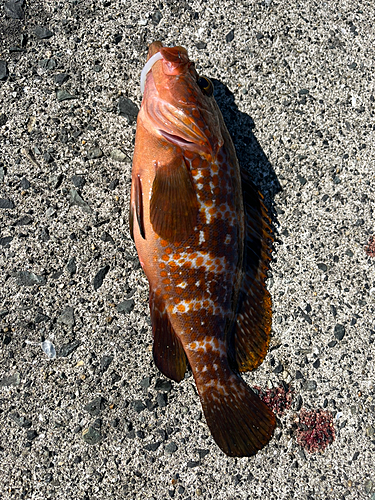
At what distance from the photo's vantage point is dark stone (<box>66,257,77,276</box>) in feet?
8.93

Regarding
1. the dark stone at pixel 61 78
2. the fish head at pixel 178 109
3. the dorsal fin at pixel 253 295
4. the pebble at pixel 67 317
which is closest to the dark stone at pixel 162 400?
the dorsal fin at pixel 253 295

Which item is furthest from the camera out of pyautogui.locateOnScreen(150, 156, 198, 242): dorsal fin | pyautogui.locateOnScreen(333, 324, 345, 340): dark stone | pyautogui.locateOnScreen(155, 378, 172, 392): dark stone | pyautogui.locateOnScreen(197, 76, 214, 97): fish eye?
pyautogui.locateOnScreen(333, 324, 345, 340): dark stone

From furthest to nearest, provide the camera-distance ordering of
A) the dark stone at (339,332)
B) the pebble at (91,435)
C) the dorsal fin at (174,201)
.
→ the dark stone at (339,332)
the pebble at (91,435)
the dorsal fin at (174,201)

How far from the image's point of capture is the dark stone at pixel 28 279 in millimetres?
2672

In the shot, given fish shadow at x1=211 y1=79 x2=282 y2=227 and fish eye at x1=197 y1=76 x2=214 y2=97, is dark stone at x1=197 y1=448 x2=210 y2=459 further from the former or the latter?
fish eye at x1=197 y1=76 x2=214 y2=97

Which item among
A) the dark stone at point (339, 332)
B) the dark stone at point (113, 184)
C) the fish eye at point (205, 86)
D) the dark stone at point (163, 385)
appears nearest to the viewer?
the fish eye at point (205, 86)

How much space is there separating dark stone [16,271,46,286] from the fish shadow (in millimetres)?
1634

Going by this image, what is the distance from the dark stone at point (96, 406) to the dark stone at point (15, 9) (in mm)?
2691

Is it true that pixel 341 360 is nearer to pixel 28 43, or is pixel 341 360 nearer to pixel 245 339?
pixel 245 339

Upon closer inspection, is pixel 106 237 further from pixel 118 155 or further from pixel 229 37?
pixel 229 37

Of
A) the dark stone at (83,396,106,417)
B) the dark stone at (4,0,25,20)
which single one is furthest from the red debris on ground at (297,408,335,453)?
the dark stone at (4,0,25,20)

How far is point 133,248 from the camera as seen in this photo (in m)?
2.79

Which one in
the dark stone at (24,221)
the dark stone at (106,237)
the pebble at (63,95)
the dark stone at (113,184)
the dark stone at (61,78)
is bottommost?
the dark stone at (106,237)

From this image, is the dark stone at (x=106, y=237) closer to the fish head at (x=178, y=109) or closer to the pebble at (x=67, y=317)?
the pebble at (x=67, y=317)
